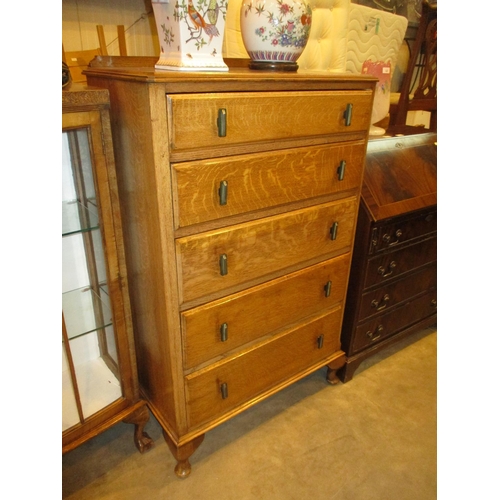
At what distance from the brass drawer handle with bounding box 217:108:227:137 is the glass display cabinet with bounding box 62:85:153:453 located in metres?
0.27

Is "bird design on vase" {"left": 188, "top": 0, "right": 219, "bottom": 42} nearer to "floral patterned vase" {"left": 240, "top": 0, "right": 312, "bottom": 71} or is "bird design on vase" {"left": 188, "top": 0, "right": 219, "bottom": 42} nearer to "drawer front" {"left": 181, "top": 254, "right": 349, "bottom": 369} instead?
"floral patterned vase" {"left": 240, "top": 0, "right": 312, "bottom": 71}

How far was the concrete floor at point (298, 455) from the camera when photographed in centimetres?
128

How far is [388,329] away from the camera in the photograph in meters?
1.77

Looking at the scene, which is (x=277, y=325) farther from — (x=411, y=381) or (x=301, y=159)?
(x=411, y=381)

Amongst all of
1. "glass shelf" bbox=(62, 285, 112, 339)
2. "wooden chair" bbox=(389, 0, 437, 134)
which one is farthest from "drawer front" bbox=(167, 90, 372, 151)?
"wooden chair" bbox=(389, 0, 437, 134)

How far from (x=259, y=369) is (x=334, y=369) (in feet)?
1.56

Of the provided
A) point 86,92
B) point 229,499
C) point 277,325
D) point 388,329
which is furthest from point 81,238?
point 388,329

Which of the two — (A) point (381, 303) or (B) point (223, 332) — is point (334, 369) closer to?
(A) point (381, 303)

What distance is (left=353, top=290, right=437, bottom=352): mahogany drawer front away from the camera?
167 cm

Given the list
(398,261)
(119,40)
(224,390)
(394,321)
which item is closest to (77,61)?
(119,40)

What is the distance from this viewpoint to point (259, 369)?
4.45 ft

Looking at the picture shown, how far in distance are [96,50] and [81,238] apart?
2.02ft

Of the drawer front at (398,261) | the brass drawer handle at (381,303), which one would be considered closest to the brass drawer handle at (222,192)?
the drawer front at (398,261)

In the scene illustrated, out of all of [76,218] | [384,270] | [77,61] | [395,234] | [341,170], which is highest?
[77,61]
